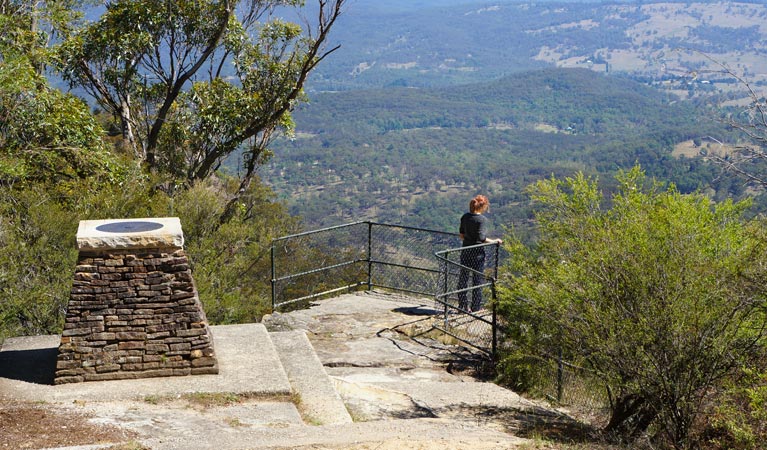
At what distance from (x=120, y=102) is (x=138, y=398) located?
1313 centimetres

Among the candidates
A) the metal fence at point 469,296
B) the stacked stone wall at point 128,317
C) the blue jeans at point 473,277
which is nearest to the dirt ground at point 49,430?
the stacked stone wall at point 128,317

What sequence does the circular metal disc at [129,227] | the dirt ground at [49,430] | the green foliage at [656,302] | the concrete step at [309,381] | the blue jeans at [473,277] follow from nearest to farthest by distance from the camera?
the dirt ground at [49,430]
the green foliage at [656,302]
the concrete step at [309,381]
the circular metal disc at [129,227]
the blue jeans at [473,277]

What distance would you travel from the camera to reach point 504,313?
30.9 feet

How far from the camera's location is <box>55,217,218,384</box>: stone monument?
24.6ft

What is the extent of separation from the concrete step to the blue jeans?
2.66 m

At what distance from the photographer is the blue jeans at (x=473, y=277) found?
38.1 ft

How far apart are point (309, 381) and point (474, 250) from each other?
13.4 ft

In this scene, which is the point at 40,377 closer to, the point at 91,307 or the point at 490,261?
the point at 91,307

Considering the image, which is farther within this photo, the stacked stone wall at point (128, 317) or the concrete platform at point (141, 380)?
the stacked stone wall at point (128, 317)

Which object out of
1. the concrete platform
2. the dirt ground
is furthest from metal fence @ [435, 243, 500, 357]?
the dirt ground

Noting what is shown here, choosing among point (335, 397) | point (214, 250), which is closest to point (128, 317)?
point (335, 397)

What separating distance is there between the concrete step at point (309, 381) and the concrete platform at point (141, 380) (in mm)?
196

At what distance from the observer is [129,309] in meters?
7.60

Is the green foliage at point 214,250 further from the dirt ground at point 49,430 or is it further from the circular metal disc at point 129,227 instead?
the dirt ground at point 49,430
